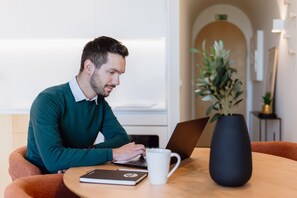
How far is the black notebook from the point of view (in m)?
1.32

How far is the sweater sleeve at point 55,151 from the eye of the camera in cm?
158

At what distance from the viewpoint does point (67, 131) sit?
1892 millimetres

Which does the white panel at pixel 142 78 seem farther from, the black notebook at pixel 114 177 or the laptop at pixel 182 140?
the black notebook at pixel 114 177

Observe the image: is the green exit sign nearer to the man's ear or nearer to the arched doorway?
the arched doorway

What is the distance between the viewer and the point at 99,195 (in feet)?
3.94

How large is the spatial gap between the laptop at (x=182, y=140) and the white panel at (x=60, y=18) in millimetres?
1991

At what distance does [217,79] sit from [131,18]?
7.46ft

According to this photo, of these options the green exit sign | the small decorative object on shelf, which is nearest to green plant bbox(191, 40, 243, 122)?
the small decorative object on shelf

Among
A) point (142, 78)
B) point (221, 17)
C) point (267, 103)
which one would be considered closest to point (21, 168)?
point (142, 78)

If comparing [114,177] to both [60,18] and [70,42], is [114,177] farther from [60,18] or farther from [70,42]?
[70,42]

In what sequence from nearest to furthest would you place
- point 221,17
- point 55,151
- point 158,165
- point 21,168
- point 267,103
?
1. point 158,165
2. point 55,151
3. point 21,168
4. point 267,103
5. point 221,17

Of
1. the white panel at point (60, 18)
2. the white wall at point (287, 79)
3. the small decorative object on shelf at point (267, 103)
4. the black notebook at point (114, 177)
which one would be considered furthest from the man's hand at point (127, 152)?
the small decorative object on shelf at point (267, 103)

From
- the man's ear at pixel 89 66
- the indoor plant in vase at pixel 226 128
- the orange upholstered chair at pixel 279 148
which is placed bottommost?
the orange upholstered chair at pixel 279 148

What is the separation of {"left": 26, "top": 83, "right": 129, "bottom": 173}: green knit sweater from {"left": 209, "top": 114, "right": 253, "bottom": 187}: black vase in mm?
536
